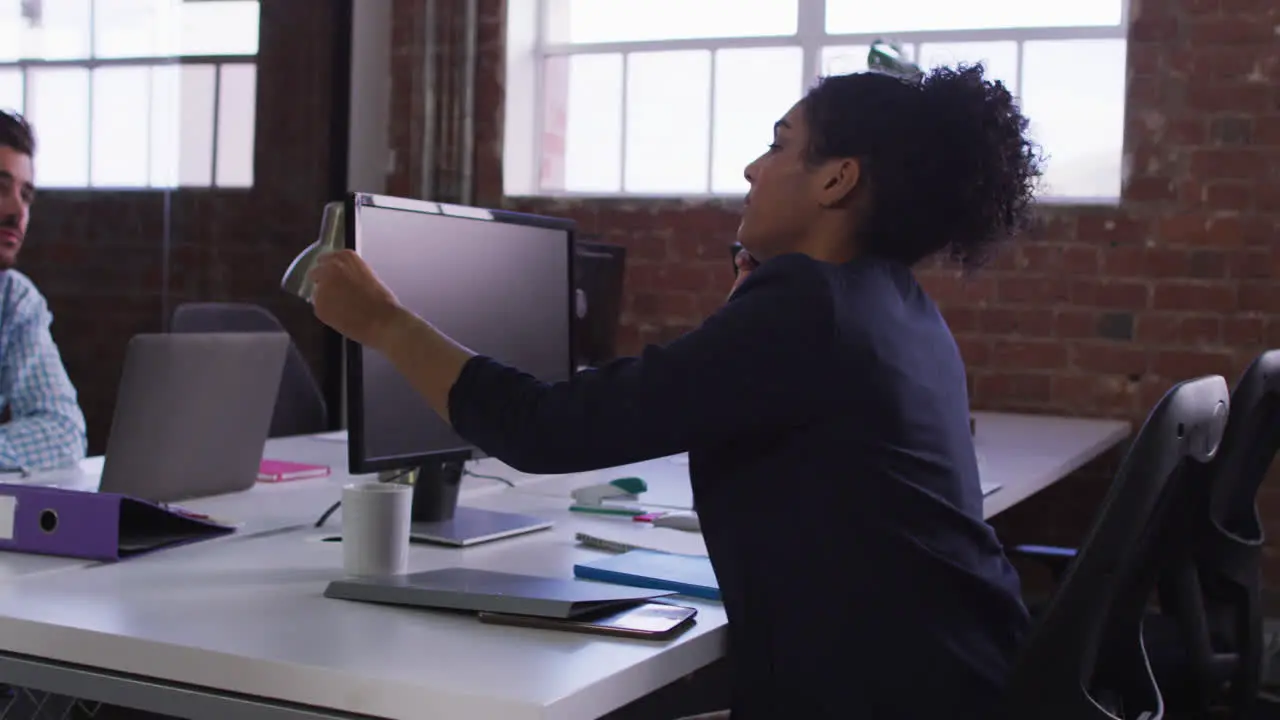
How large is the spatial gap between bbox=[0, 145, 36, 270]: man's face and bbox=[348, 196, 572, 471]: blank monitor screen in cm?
124

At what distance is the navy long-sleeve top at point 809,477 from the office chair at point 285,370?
207cm

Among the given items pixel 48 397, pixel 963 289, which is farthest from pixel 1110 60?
pixel 48 397

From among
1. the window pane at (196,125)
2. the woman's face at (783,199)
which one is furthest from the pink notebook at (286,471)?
the window pane at (196,125)

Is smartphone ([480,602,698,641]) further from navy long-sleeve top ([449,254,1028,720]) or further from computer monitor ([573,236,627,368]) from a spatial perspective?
computer monitor ([573,236,627,368])

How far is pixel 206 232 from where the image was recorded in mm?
4141

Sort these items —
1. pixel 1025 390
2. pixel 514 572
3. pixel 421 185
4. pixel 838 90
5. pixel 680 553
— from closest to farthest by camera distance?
pixel 838 90, pixel 514 572, pixel 680 553, pixel 1025 390, pixel 421 185

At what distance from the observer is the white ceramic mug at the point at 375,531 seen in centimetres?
152

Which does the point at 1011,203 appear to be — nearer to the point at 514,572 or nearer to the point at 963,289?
the point at 514,572

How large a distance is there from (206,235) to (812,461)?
127 inches

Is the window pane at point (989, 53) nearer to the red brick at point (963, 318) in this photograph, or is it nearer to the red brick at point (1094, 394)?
the red brick at point (963, 318)

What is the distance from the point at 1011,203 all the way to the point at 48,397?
71.0 inches

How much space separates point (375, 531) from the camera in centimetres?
152

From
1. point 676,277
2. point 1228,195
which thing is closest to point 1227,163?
point 1228,195

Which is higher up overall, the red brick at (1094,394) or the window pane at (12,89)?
the window pane at (12,89)
